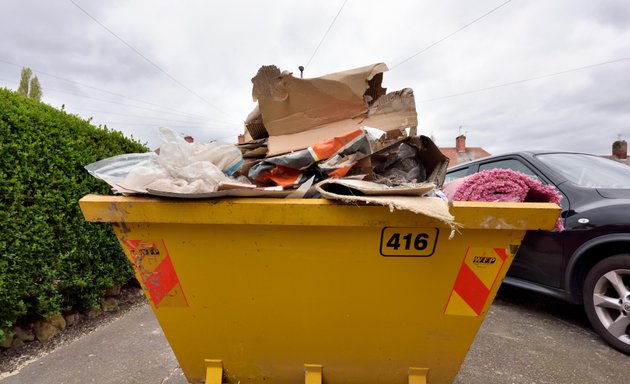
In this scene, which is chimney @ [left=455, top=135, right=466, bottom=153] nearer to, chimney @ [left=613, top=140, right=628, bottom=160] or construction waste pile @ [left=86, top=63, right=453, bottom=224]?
chimney @ [left=613, top=140, right=628, bottom=160]

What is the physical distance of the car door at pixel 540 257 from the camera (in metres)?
3.12

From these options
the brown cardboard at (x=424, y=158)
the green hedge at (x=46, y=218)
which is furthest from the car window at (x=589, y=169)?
the green hedge at (x=46, y=218)

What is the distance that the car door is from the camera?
3.12 m

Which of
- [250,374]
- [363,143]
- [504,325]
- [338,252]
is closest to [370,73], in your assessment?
[363,143]

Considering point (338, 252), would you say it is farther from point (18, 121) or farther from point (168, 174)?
point (18, 121)

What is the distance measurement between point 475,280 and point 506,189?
49cm

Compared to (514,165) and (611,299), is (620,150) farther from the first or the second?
(611,299)

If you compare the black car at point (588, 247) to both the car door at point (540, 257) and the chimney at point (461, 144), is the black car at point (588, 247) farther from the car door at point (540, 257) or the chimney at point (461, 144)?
the chimney at point (461, 144)

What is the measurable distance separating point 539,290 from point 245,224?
10.5ft

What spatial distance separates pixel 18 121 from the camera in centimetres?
262

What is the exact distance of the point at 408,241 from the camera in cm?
131

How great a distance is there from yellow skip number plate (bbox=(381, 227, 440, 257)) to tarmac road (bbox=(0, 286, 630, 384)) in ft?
5.58

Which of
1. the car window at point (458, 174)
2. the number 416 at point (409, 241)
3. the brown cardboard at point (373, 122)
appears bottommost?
the number 416 at point (409, 241)

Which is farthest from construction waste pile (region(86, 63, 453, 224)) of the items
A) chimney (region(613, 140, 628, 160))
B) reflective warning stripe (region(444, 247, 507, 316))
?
chimney (region(613, 140, 628, 160))
